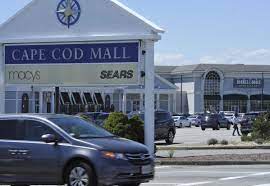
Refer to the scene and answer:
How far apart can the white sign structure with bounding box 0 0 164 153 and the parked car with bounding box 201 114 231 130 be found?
1505 inches

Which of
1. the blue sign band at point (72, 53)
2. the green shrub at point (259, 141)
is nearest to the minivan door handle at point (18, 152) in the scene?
the blue sign band at point (72, 53)

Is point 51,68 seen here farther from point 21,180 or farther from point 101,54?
point 21,180

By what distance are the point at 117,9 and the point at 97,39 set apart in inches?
53.3

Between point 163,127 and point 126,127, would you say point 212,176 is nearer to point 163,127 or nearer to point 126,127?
point 126,127

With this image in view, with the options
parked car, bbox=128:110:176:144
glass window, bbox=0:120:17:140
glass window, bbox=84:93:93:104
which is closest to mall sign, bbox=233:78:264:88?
glass window, bbox=84:93:93:104

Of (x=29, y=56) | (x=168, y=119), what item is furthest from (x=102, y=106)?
(x=29, y=56)

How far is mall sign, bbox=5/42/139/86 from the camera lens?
78.5ft

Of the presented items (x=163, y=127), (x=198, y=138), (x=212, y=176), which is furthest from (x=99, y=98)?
(x=212, y=176)

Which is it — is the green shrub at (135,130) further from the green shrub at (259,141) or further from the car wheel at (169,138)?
the car wheel at (169,138)

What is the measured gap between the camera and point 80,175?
1260 cm

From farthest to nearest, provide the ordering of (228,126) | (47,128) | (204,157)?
(228,126) < (204,157) < (47,128)

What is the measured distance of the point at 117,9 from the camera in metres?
24.2

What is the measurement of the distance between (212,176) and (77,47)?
30.9ft

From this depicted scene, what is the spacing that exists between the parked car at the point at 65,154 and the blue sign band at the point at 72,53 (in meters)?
10.4
